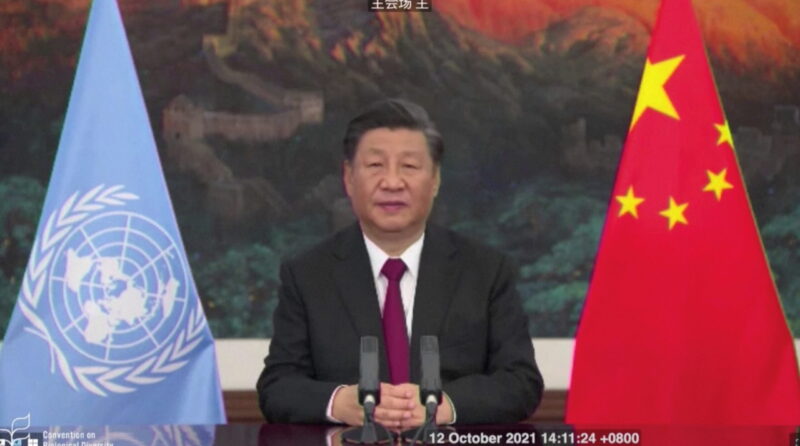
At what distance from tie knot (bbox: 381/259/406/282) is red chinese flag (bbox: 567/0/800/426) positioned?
35.5 inches

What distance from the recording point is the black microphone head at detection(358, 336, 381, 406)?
2.45 meters

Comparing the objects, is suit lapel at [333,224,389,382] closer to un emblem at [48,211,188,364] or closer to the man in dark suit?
the man in dark suit

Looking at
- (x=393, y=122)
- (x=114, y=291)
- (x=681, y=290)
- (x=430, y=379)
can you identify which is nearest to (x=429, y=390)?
(x=430, y=379)

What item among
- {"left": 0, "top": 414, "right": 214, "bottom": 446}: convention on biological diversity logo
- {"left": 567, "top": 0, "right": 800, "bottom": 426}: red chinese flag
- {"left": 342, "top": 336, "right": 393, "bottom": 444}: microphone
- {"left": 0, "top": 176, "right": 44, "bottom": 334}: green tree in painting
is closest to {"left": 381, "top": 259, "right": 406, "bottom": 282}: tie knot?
{"left": 342, "top": 336, "right": 393, "bottom": 444}: microphone

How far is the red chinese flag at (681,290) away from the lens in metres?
3.60

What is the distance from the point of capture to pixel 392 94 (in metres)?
4.19

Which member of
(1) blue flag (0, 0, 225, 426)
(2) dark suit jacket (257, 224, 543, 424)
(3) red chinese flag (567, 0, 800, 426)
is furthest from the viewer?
(3) red chinese flag (567, 0, 800, 426)

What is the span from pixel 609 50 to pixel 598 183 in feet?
1.45

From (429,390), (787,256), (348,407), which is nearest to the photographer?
(429,390)

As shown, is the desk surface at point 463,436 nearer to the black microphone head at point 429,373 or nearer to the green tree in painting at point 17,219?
the black microphone head at point 429,373

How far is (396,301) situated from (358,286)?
95 millimetres

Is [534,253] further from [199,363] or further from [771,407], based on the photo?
[199,363]

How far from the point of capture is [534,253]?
428cm

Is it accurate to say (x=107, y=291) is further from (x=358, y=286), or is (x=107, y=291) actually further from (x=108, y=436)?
(x=108, y=436)
